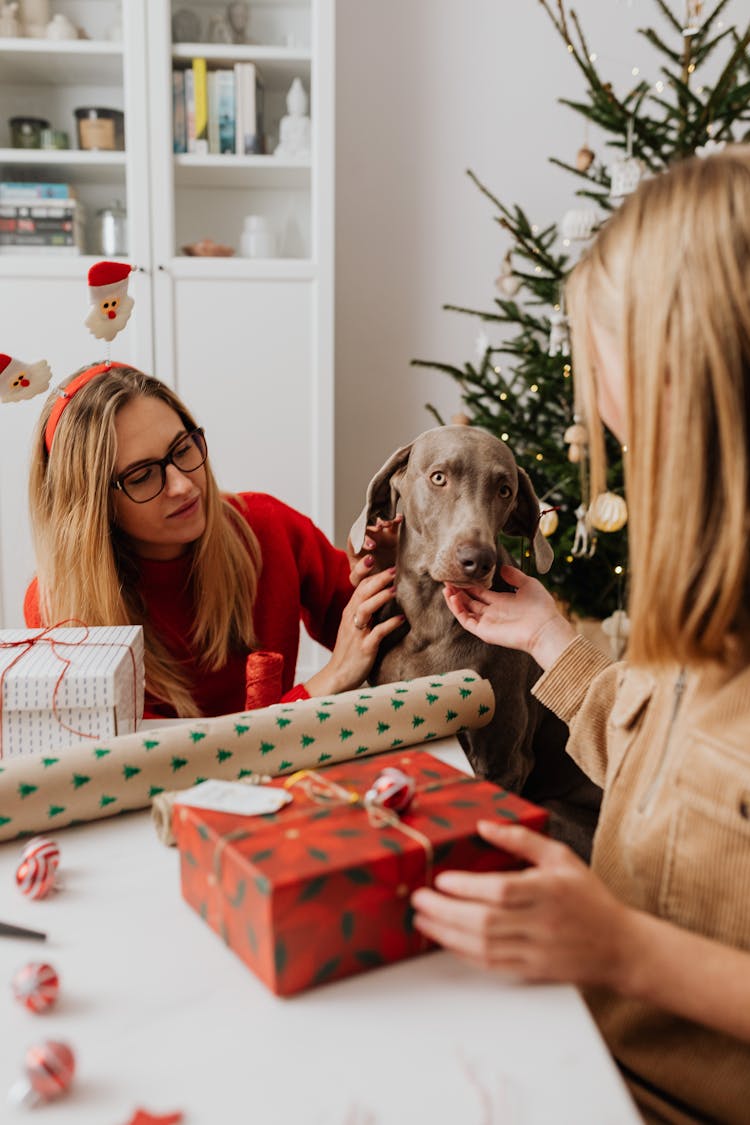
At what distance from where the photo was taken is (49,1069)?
21.2 inches

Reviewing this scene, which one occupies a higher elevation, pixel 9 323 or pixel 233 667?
pixel 9 323

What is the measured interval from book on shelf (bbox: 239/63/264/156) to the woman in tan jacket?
2.60m

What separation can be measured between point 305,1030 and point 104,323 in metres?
1.16

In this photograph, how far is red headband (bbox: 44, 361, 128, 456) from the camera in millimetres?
1477

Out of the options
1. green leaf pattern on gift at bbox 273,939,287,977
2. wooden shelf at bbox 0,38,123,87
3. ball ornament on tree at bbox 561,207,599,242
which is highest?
wooden shelf at bbox 0,38,123,87

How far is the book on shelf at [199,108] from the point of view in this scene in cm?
292

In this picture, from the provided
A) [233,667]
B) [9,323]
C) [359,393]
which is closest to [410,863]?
[233,667]

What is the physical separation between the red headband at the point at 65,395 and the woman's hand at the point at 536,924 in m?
1.08

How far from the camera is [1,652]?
41.4 inches

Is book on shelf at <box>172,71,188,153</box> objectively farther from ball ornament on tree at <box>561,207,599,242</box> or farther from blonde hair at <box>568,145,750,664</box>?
blonde hair at <box>568,145,750,664</box>

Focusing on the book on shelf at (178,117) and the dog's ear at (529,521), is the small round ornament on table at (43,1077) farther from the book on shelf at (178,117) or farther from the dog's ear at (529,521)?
the book on shelf at (178,117)

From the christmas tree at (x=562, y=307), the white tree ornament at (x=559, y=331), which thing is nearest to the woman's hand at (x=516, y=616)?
the christmas tree at (x=562, y=307)

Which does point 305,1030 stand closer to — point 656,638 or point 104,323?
point 656,638

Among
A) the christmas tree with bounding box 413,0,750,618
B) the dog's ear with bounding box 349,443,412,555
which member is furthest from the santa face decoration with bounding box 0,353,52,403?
the christmas tree with bounding box 413,0,750,618
